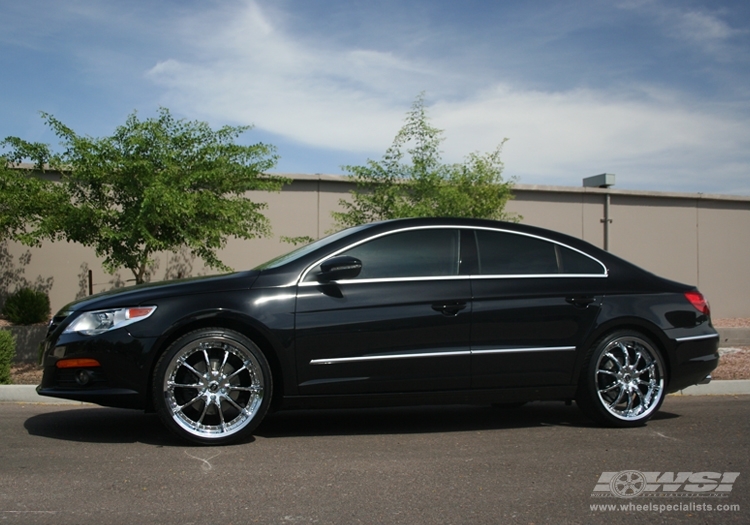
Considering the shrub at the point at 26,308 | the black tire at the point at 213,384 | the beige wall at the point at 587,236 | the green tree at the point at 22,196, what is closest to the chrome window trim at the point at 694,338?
the black tire at the point at 213,384

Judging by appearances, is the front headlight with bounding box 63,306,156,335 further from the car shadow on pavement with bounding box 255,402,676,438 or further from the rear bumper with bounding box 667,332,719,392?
the rear bumper with bounding box 667,332,719,392

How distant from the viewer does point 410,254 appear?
19.1 feet

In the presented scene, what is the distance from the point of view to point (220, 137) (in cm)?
1116

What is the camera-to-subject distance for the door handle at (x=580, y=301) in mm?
5953

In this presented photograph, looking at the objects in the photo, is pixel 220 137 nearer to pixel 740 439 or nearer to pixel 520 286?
pixel 520 286

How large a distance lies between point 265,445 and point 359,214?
6.96 meters

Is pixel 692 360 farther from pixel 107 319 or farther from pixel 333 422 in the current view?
pixel 107 319

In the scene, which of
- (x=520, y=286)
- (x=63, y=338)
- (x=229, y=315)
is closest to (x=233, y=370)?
(x=229, y=315)

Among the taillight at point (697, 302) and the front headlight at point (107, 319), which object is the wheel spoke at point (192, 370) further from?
the taillight at point (697, 302)

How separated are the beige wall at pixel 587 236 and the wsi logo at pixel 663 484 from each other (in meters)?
11.5

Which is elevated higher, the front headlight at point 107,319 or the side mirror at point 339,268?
the side mirror at point 339,268

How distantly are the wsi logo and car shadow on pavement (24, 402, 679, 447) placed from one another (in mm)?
1572

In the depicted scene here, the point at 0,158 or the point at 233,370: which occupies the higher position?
the point at 0,158

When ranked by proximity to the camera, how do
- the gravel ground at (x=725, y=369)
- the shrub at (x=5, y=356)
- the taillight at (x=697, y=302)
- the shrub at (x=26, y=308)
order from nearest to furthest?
the taillight at (x=697, y=302)
the shrub at (x=5, y=356)
the gravel ground at (x=725, y=369)
the shrub at (x=26, y=308)
